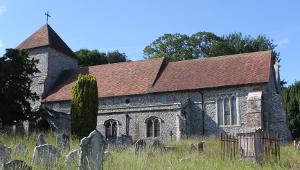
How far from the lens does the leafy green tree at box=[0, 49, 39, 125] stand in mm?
24531

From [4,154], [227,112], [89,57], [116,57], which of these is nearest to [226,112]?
[227,112]

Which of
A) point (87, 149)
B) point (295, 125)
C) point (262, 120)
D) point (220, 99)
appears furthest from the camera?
point (295, 125)

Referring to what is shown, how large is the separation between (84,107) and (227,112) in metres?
9.79

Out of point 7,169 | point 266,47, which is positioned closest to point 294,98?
Answer: point 266,47

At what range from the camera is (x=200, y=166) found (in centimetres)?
963

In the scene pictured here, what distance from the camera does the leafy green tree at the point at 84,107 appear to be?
24.6 meters

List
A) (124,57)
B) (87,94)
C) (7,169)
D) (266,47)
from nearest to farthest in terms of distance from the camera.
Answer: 1. (7,169)
2. (87,94)
3. (266,47)
4. (124,57)

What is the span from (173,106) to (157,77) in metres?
3.35

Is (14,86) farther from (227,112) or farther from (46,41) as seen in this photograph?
(227,112)

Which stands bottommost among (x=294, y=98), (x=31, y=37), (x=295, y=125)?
(x=295, y=125)

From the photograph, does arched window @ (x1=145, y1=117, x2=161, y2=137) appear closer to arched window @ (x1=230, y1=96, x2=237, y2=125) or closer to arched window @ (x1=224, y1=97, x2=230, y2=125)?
arched window @ (x1=224, y1=97, x2=230, y2=125)

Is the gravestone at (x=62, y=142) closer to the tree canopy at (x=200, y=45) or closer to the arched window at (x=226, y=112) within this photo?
the arched window at (x=226, y=112)

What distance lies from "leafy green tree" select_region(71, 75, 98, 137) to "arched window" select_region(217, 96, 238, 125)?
347 inches

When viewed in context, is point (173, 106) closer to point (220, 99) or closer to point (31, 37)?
point (220, 99)
